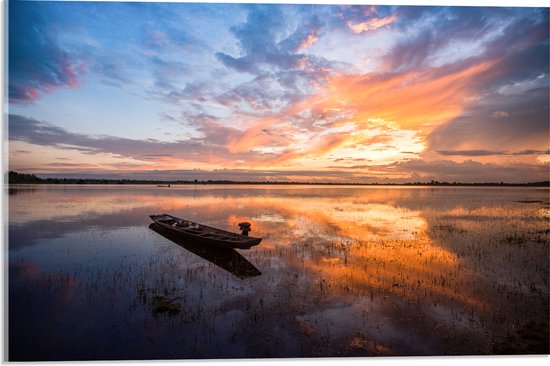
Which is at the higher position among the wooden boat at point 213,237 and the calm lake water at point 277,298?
the wooden boat at point 213,237

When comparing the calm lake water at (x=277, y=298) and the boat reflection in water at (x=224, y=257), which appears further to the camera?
the boat reflection in water at (x=224, y=257)

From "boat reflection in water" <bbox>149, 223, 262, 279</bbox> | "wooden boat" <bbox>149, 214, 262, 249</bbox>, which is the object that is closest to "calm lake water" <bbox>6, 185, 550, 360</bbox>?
"boat reflection in water" <bbox>149, 223, 262, 279</bbox>

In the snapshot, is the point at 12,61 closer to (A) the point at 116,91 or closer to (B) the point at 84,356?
(A) the point at 116,91

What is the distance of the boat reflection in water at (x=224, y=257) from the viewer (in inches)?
323

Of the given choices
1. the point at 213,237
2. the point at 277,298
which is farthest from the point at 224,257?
the point at 277,298

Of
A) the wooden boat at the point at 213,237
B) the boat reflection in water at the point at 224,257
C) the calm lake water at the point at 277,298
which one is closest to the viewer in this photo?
the calm lake water at the point at 277,298

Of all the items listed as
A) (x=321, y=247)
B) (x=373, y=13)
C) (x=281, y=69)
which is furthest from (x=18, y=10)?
(x=321, y=247)

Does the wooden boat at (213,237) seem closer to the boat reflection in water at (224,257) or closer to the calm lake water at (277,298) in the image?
the boat reflection in water at (224,257)

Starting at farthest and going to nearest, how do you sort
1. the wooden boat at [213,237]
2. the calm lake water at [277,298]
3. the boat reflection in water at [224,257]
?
the wooden boat at [213,237] → the boat reflection in water at [224,257] → the calm lake water at [277,298]

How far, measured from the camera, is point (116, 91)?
27.8 ft

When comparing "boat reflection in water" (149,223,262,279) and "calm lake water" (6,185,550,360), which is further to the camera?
"boat reflection in water" (149,223,262,279)

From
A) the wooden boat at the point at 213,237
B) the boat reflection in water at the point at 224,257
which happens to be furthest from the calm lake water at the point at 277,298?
the wooden boat at the point at 213,237

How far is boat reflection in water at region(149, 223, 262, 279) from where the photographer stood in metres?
8.20

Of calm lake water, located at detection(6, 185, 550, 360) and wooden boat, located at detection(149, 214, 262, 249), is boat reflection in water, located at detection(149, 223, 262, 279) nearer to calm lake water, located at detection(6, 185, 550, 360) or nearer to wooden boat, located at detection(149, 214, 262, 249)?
calm lake water, located at detection(6, 185, 550, 360)
